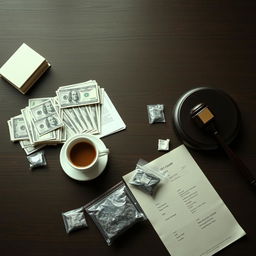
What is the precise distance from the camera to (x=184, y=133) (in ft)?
2.68

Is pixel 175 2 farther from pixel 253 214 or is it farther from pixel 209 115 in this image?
pixel 253 214

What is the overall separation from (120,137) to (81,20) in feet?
1.13

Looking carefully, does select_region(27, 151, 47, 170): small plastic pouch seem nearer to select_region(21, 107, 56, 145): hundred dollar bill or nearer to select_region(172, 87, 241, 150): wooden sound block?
select_region(21, 107, 56, 145): hundred dollar bill

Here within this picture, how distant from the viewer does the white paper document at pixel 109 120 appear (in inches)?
33.3

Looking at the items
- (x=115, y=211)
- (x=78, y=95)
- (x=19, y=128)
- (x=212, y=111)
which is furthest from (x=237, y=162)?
(x=19, y=128)

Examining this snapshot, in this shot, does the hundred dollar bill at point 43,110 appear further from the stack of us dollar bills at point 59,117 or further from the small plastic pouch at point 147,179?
the small plastic pouch at point 147,179

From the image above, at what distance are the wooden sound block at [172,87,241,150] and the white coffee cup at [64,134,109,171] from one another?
0.65 ft

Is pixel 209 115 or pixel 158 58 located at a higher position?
pixel 158 58

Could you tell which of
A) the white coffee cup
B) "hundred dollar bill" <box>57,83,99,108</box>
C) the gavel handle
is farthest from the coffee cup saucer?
the gavel handle

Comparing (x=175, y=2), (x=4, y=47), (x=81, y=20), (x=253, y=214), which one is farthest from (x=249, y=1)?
(x=4, y=47)

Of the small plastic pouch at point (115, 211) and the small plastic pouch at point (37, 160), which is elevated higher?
the small plastic pouch at point (37, 160)

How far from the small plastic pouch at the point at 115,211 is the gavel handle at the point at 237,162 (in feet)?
0.82

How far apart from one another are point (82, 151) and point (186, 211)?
0.94 ft

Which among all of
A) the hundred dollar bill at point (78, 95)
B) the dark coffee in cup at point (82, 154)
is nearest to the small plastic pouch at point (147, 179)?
the dark coffee in cup at point (82, 154)
